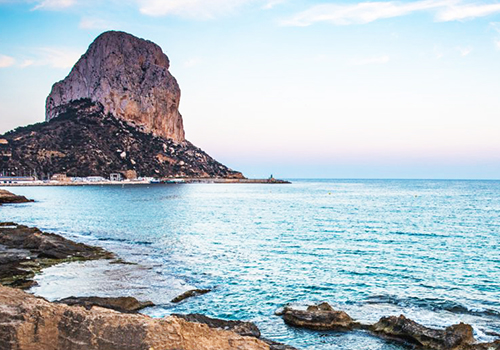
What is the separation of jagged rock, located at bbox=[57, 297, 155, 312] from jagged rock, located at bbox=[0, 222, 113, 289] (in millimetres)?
4454

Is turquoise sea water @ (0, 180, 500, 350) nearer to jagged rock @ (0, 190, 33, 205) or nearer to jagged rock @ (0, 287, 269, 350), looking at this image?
jagged rock @ (0, 287, 269, 350)

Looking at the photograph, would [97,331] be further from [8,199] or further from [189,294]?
[8,199]

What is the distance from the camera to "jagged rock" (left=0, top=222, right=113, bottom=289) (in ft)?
59.9

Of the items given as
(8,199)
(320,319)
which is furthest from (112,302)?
(8,199)

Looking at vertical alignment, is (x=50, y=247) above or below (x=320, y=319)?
above

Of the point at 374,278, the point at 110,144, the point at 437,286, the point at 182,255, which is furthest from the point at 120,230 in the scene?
the point at 110,144

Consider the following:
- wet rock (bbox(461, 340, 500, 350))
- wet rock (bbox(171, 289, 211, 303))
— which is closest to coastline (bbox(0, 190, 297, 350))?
wet rock (bbox(461, 340, 500, 350))

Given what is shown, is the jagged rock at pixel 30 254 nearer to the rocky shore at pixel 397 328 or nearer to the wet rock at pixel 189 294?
the wet rock at pixel 189 294

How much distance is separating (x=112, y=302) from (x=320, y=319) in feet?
20.5

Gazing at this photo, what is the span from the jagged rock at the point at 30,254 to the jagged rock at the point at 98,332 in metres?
11.8

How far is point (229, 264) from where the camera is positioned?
23266 millimetres

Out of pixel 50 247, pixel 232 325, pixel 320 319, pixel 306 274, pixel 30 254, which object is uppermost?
pixel 50 247

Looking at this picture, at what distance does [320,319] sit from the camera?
13094 mm

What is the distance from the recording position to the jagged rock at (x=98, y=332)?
555cm
